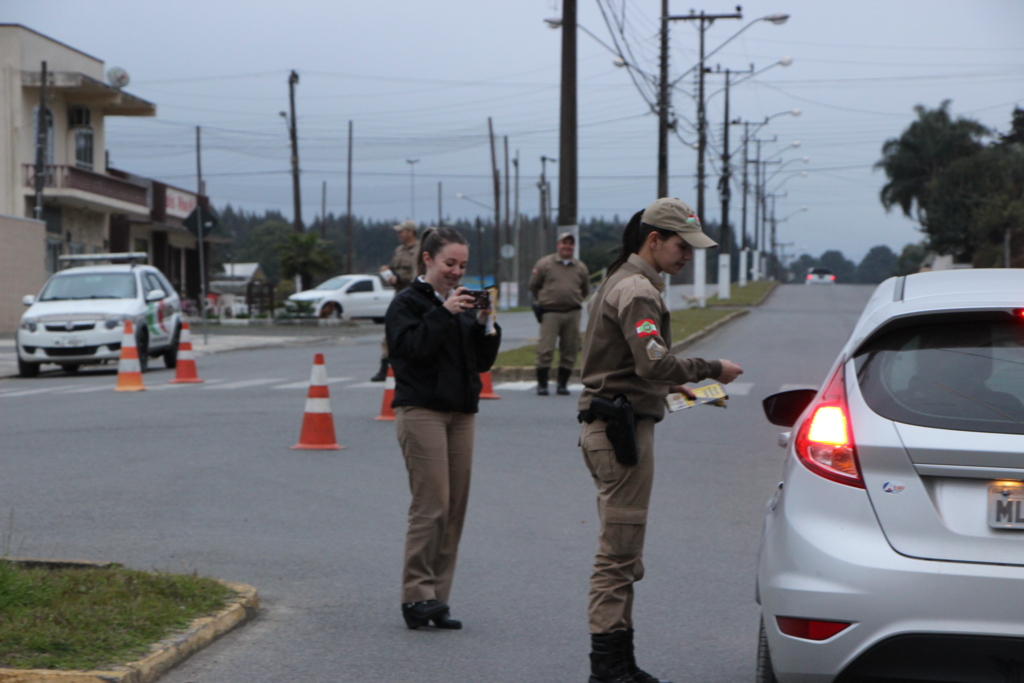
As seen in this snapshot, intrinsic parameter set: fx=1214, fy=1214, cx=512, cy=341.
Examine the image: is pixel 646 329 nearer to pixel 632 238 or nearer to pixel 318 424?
pixel 632 238

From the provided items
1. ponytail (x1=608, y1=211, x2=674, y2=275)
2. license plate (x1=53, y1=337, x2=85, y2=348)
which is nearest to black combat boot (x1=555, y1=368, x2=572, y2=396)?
license plate (x1=53, y1=337, x2=85, y2=348)

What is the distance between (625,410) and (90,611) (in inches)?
92.5

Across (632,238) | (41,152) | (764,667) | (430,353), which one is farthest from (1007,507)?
(41,152)

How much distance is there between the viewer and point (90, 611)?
192 inches

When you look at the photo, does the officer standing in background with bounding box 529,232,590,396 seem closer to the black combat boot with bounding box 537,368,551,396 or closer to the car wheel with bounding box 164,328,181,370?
the black combat boot with bounding box 537,368,551,396

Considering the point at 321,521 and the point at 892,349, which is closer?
the point at 892,349

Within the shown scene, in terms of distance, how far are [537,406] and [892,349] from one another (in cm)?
999

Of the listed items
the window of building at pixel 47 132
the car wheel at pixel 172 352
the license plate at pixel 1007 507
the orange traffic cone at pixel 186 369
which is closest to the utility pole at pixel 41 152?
the window of building at pixel 47 132

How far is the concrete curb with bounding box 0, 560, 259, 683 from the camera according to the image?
13.6ft

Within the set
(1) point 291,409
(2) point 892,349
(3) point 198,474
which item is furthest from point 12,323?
(2) point 892,349

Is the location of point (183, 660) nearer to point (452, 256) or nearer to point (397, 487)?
point (452, 256)

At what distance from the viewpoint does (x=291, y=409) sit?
1341 cm

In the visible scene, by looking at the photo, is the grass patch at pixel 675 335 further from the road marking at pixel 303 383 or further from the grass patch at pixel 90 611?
the grass patch at pixel 90 611

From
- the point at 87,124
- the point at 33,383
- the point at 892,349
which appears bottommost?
the point at 33,383
